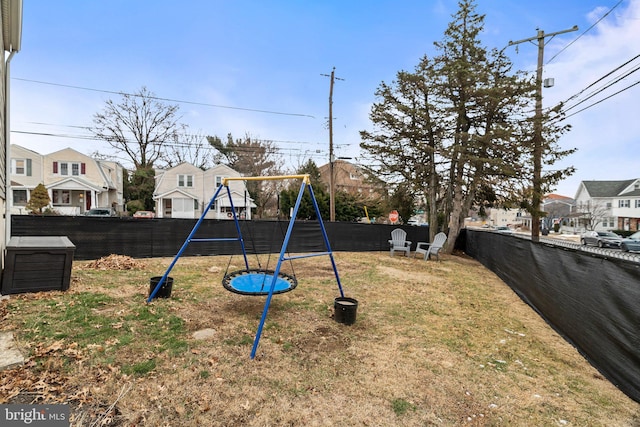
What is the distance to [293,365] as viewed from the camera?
9.48 ft

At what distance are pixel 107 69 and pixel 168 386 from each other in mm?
18493

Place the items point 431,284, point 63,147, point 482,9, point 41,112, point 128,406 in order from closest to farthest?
point 128,406, point 431,284, point 482,9, point 41,112, point 63,147

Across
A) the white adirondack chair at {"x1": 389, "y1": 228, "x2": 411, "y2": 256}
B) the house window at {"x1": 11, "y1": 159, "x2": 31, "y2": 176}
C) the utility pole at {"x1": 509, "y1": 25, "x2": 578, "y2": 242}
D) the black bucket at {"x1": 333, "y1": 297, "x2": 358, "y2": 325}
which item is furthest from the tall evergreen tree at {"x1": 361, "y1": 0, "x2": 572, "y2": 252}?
the house window at {"x1": 11, "y1": 159, "x2": 31, "y2": 176}

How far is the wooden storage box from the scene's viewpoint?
4.28 m

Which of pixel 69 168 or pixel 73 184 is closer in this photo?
pixel 73 184

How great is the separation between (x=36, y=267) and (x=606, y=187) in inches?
2024

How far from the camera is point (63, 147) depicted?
24.6m

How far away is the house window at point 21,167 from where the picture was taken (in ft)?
74.7

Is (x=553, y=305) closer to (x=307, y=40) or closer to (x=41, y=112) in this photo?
(x=307, y=40)

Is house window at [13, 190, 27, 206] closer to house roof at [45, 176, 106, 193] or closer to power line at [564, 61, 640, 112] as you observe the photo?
house roof at [45, 176, 106, 193]

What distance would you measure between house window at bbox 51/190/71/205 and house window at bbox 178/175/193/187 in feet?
A: 28.4

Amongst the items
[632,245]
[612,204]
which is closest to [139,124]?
[632,245]

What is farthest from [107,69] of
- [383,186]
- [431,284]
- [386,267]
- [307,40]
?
[431,284]

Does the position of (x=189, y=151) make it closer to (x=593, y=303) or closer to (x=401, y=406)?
(x=401, y=406)
